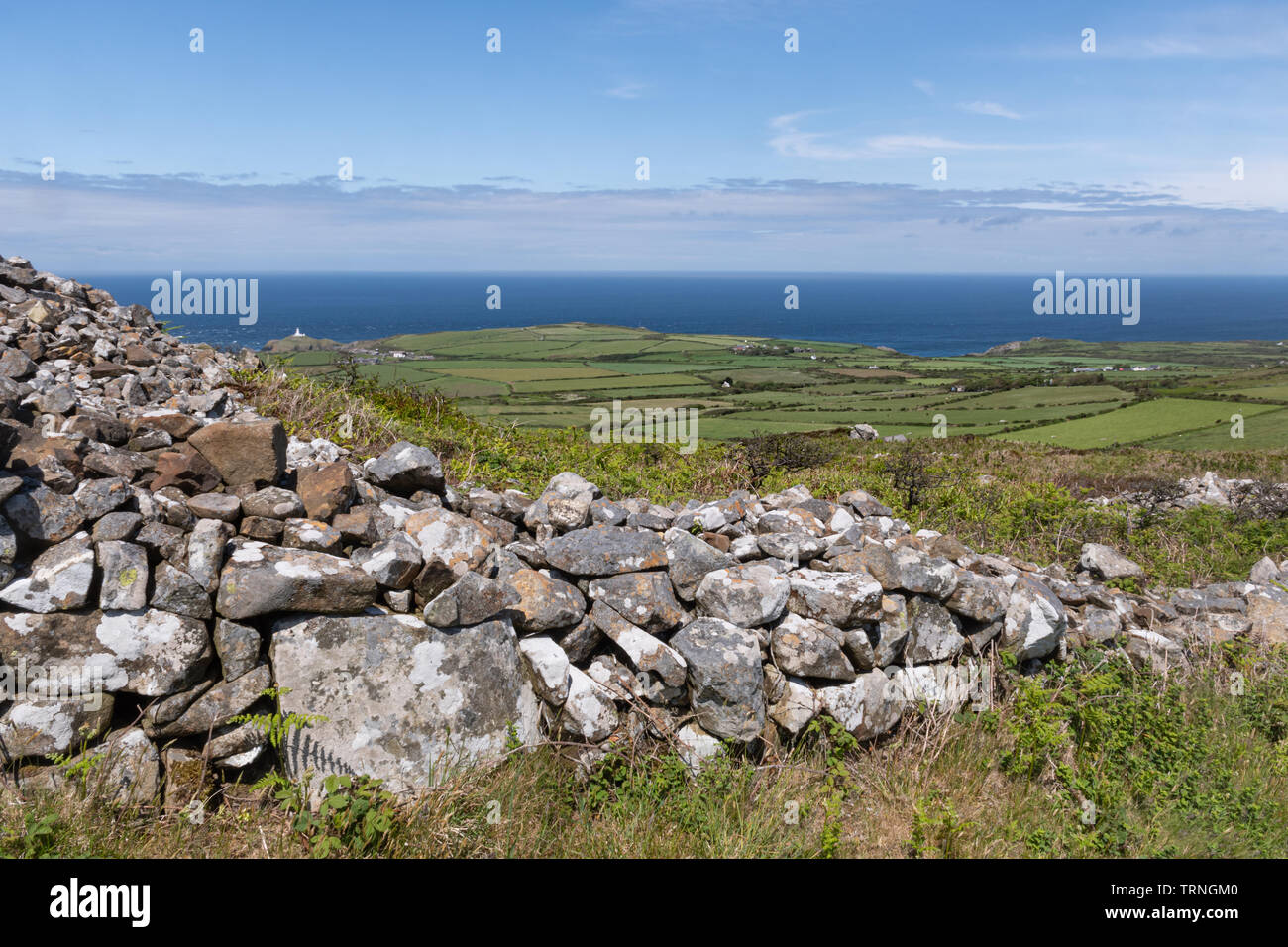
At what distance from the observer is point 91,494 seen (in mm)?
3994

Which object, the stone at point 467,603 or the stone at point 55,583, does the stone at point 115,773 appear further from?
the stone at point 467,603

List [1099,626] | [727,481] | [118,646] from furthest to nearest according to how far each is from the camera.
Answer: [727,481] → [1099,626] → [118,646]

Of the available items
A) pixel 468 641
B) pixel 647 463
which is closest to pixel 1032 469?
pixel 647 463

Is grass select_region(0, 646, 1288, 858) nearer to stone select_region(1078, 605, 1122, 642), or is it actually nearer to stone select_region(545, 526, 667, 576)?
stone select_region(1078, 605, 1122, 642)

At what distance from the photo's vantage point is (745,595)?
16.1 ft

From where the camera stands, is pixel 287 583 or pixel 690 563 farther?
pixel 690 563

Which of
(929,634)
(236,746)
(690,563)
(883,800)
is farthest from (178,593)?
(929,634)

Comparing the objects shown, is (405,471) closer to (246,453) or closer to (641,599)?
(246,453)

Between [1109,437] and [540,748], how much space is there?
126 feet

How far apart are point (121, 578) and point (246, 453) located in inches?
48.8

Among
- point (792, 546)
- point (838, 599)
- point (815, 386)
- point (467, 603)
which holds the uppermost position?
point (815, 386)

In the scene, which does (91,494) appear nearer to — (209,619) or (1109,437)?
(209,619)

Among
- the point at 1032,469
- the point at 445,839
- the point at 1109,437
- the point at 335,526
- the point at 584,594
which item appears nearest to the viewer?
the point at 445,839

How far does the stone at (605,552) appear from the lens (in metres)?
5.03
